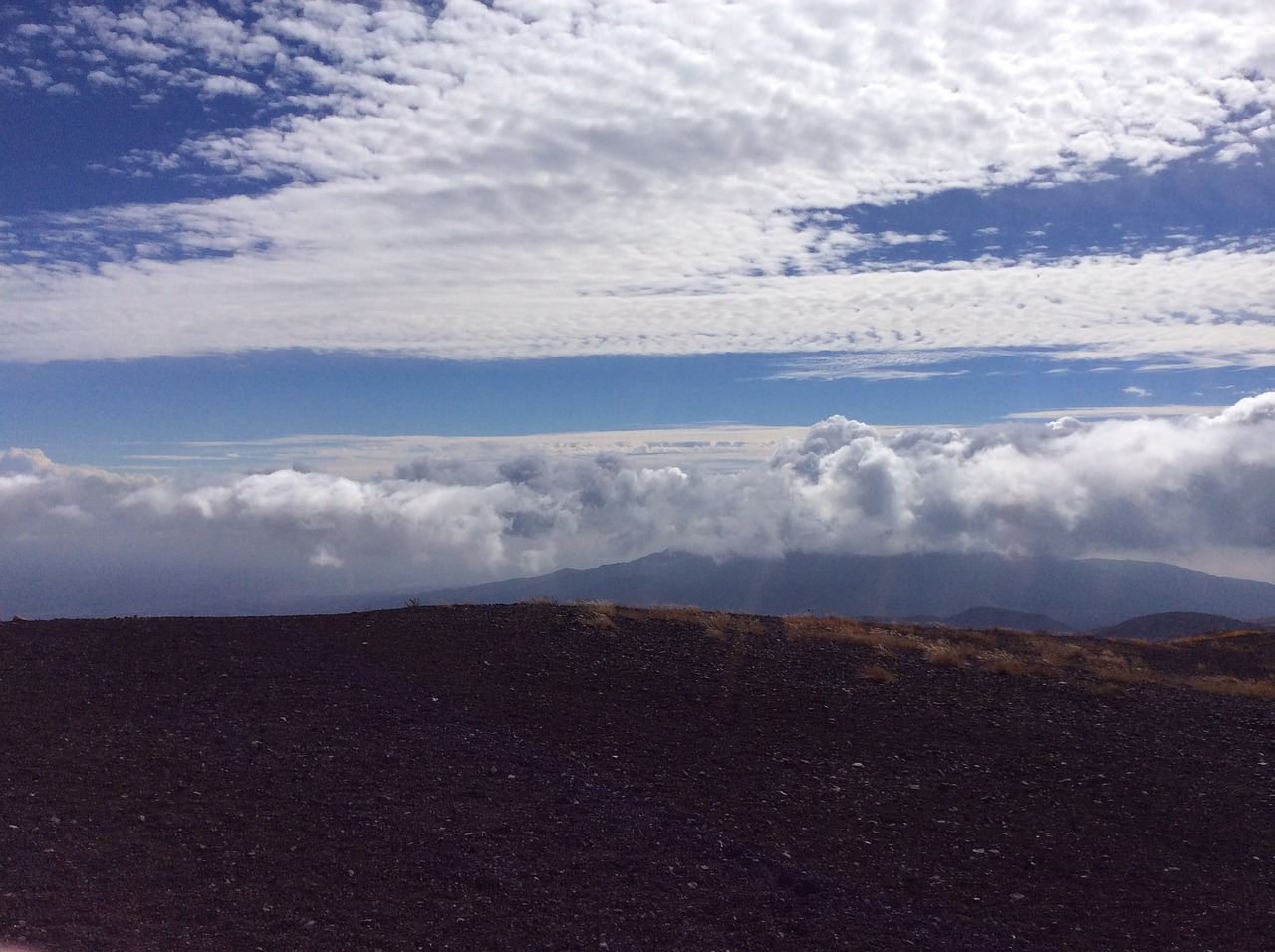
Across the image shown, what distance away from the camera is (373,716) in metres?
11.5

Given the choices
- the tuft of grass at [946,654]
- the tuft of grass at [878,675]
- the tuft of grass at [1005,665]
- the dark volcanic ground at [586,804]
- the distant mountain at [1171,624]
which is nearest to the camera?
the dark volcanic ground at [586,804]

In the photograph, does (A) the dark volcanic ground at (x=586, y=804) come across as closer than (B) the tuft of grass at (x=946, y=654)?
Yes

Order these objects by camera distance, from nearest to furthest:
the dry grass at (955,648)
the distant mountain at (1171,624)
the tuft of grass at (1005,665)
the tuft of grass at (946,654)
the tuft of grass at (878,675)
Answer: the tuft of grass at (878,675) → the tuft of grass at (1005,665) → the tuft of grass at (946,654) → the dry grass at (955,648) → the distant mountain at (1171,624)

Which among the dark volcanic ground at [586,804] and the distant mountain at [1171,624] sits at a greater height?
the dark volcanic ground at [586,804]

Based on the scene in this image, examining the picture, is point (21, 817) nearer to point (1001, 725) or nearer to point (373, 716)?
point (373, 716)

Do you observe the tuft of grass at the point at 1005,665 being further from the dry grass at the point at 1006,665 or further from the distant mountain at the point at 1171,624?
the distant mountain at the point at 1171,624

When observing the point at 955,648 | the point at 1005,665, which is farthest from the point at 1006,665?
the point at 955,648

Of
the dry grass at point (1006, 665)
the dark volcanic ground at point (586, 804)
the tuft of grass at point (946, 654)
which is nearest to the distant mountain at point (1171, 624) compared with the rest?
the tuft of grass at point (946, 654)

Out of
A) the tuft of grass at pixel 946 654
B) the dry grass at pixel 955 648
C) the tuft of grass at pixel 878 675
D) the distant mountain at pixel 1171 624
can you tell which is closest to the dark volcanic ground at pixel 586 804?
the tuft of grass at pixel 878 675

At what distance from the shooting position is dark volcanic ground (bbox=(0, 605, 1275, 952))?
6.91 meters

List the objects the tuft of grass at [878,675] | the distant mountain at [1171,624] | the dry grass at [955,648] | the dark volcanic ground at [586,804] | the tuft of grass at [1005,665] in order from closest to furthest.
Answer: the dark volcanic ground at [586,804], the tuft of grass at [878,675], the tuft of grass at [1005,665], the dry grass at [955,648], the distant mountain at [1171,624]

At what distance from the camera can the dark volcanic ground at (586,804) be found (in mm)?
6910

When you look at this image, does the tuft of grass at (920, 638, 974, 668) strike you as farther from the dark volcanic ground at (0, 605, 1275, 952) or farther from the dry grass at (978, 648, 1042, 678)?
the dark volcanic ground at (0, 605, 1275, 952)

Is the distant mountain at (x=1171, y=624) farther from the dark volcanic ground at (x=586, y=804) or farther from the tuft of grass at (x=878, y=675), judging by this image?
the dark volcanic ground at (x=586, y=804)
